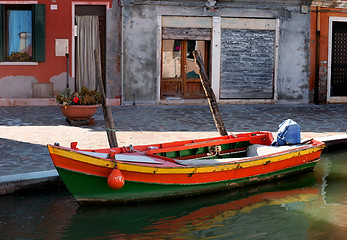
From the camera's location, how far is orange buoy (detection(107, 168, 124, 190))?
7.12m

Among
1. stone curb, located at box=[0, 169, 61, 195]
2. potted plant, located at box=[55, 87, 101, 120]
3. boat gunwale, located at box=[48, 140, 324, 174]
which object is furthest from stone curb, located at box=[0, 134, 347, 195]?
potted plant, located at box=[55, 87, 101, 120]

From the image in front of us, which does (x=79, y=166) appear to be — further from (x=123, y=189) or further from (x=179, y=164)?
(x=179, y=164)

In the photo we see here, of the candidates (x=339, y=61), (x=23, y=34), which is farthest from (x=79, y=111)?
(x=339, y=61)

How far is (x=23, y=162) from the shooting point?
884cm

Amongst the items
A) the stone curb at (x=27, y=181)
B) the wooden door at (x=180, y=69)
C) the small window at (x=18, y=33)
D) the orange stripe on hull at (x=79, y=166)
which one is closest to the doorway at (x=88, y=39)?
the small window at (x=18, y=33)

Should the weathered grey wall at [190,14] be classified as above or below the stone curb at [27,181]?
above

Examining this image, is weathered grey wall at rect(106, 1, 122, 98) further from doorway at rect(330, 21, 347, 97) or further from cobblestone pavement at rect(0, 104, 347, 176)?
doorway at rect(330, 21, 347, 97)

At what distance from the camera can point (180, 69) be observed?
727 inches

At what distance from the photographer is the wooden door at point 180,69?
1825cm

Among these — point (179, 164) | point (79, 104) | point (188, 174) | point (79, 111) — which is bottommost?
point (188, 174)

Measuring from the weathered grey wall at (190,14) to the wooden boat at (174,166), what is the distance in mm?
8458

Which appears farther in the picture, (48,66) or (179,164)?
(48,66)

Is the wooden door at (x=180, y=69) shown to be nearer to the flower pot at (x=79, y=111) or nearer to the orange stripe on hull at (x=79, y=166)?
the flower pot at (x=79, y=111)

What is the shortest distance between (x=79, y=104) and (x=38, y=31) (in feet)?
16.9
